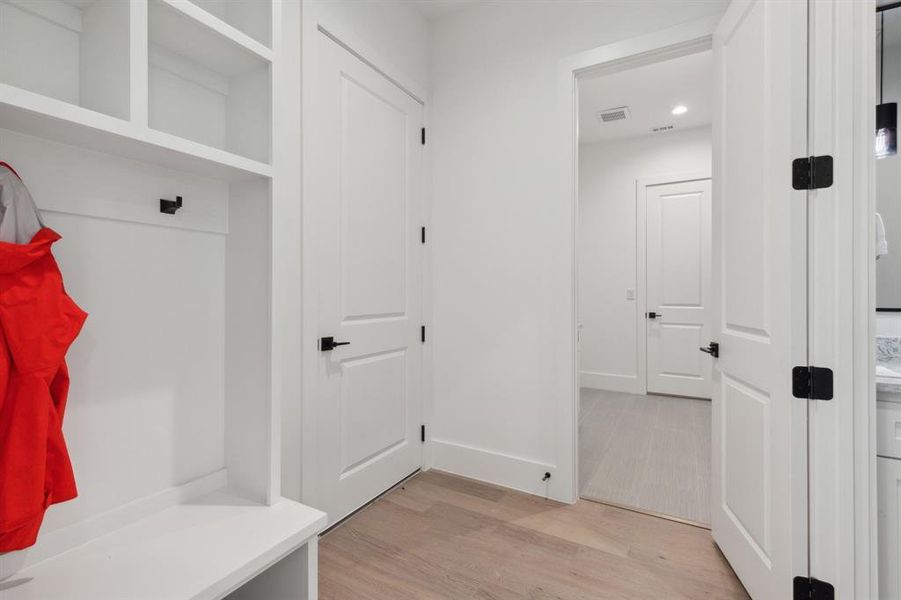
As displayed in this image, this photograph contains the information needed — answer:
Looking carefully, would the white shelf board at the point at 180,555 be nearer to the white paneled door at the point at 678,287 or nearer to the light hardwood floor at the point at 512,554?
the light hardwood floor at the point at 512,554

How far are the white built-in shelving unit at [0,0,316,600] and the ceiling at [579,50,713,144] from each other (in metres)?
2.60

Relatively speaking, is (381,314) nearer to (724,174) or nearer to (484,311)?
(484,311)

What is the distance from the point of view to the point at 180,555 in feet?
3.23

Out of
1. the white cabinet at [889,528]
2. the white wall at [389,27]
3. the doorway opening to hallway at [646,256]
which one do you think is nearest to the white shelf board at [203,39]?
the white wall at [389,27]

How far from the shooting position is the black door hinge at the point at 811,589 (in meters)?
1.21

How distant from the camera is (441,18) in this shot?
268cm

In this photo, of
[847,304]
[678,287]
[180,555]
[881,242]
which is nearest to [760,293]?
[847,304]

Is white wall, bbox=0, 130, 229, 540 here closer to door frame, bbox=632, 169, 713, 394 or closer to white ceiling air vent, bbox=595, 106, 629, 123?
white ceiling air vent, bbox=595, 106, 629, 123

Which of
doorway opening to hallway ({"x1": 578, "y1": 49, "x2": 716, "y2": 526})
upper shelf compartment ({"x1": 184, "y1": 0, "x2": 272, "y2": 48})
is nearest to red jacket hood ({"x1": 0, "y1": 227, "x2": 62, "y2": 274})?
upper shelf compartment ({"x1": 184, "y1": 0, "x2": 272, "y2": 48})

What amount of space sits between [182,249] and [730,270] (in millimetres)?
1986

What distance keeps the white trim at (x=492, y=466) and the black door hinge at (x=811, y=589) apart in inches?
45.3

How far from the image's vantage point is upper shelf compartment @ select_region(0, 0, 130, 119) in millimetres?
927

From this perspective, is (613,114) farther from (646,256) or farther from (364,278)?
(364,278)

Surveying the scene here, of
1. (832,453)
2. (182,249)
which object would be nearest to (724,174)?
(832,453)
